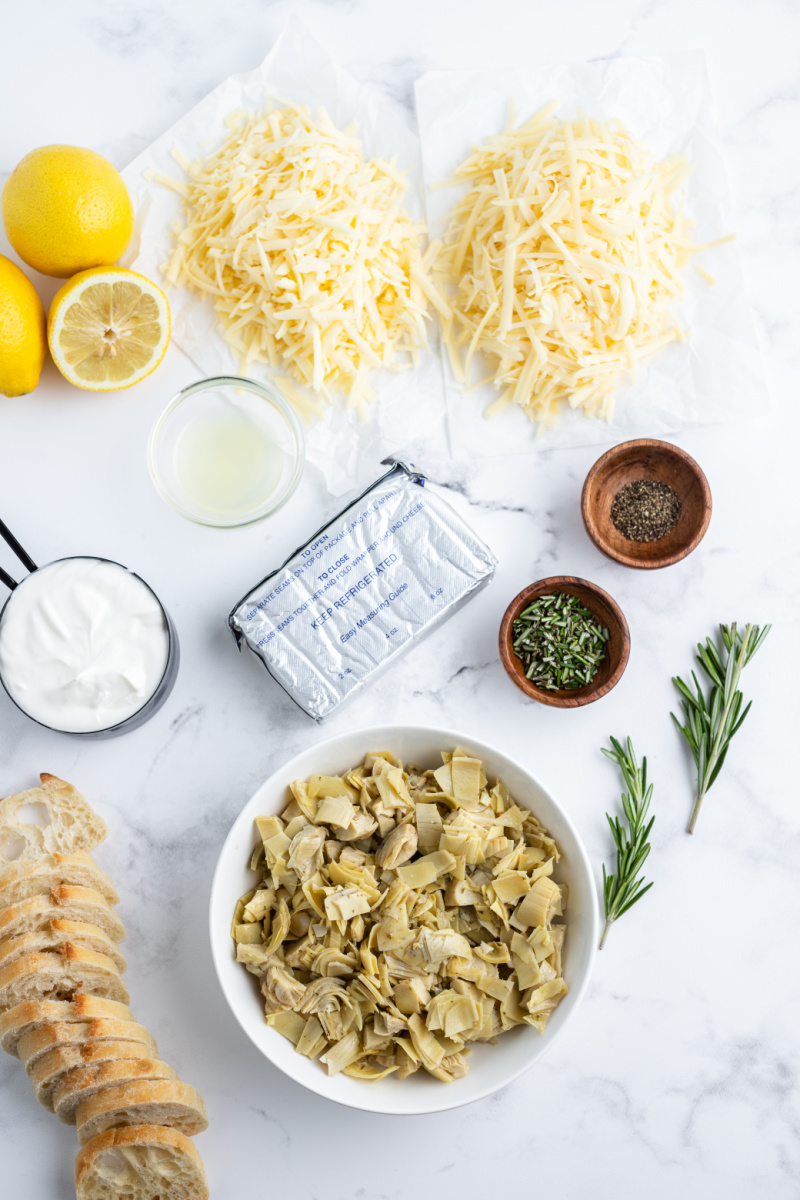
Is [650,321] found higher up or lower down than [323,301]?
lower down

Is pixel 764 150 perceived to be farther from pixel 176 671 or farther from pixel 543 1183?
pixel 543 1183

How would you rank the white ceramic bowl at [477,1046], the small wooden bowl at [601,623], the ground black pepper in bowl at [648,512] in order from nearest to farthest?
the white ceramic bowl at [477,1046]
the small wooden bowl at [601,623]
the ground black pepper in bowl at [648,512]

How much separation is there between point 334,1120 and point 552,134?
207cm

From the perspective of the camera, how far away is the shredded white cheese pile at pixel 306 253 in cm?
183

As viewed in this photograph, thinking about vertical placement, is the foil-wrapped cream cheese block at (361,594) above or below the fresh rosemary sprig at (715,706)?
above

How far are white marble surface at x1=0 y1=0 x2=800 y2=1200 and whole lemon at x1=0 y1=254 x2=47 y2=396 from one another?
0.14 m

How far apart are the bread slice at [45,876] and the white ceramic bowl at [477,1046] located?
333 mm

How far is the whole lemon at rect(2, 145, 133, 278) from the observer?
1.77 m

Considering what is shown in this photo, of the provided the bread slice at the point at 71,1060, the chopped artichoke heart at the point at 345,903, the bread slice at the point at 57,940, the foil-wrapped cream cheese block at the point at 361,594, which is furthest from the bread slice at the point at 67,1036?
the foil-wrapped cream cheese block at the point at 361,594

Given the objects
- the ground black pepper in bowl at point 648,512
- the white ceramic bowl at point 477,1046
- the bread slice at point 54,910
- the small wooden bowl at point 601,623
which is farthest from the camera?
the ground black pepper in bowl at point 648,512

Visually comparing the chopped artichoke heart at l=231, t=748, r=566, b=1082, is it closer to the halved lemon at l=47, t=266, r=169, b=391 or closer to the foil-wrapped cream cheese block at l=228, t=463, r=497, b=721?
the foil-wrapped cream cheese block at l=228, t=463, r=497, b=721

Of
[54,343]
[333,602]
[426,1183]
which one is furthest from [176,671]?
[426,1183]

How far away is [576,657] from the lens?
6.09ft

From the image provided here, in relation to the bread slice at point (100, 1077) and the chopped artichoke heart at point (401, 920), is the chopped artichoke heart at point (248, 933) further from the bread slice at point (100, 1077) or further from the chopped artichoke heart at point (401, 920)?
the bread slice at point (100, 1077)
